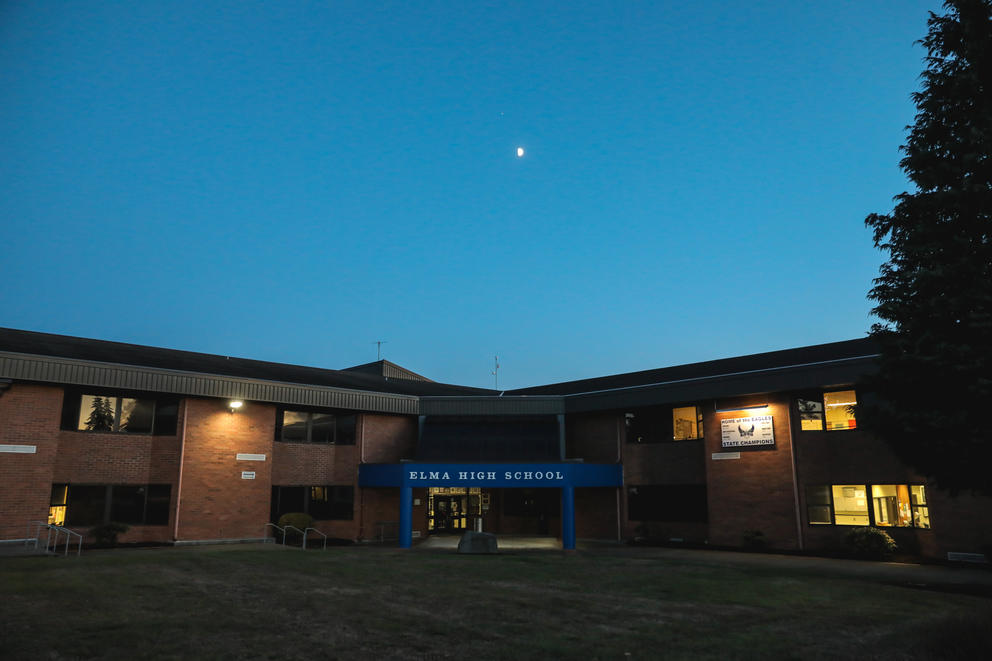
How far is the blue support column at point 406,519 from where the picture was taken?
1099 inches

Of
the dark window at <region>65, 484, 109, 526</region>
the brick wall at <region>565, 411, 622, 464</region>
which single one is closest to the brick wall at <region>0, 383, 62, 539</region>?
the dark window at <region>65, 484, 109, 526</region>

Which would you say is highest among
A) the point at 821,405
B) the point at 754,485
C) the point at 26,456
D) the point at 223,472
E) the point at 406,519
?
the point at 821,405

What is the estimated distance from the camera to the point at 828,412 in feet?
82.7

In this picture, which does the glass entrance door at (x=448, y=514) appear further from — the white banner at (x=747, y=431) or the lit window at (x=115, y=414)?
the lit window at (x=115, y=414)

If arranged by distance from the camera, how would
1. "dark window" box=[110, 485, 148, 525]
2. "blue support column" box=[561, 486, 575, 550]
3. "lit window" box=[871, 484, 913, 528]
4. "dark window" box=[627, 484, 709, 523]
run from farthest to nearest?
1. "dark window" box=[627, 484, 709, 523]
2. "blue support column" box=[561, 486, 575, 550]
3. "dark window" box=[110, 485, 148, 525]
4. "lit window" box=[871, 484, 913, 528]

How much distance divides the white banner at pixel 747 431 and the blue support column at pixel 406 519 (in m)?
13.0

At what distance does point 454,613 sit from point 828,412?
61.3 feet

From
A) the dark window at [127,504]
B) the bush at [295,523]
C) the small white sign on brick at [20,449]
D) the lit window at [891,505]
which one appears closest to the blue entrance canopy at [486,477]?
the bush at [295,523]

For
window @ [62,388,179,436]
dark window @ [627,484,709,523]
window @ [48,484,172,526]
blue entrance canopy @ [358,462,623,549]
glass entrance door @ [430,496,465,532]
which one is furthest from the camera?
glass entrance door @ [430,496,465,532]

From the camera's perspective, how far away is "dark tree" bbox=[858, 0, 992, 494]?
47.4 feet

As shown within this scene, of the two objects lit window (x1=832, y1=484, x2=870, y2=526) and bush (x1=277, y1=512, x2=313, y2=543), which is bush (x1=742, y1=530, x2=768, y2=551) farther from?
bush (x1=277, y1=512, x2=313, y2=543)

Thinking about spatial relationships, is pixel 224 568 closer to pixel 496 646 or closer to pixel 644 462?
pixel 496 646

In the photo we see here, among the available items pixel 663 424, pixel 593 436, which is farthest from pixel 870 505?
pixel 593 436

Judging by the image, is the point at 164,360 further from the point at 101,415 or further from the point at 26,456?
the point at 26,456
